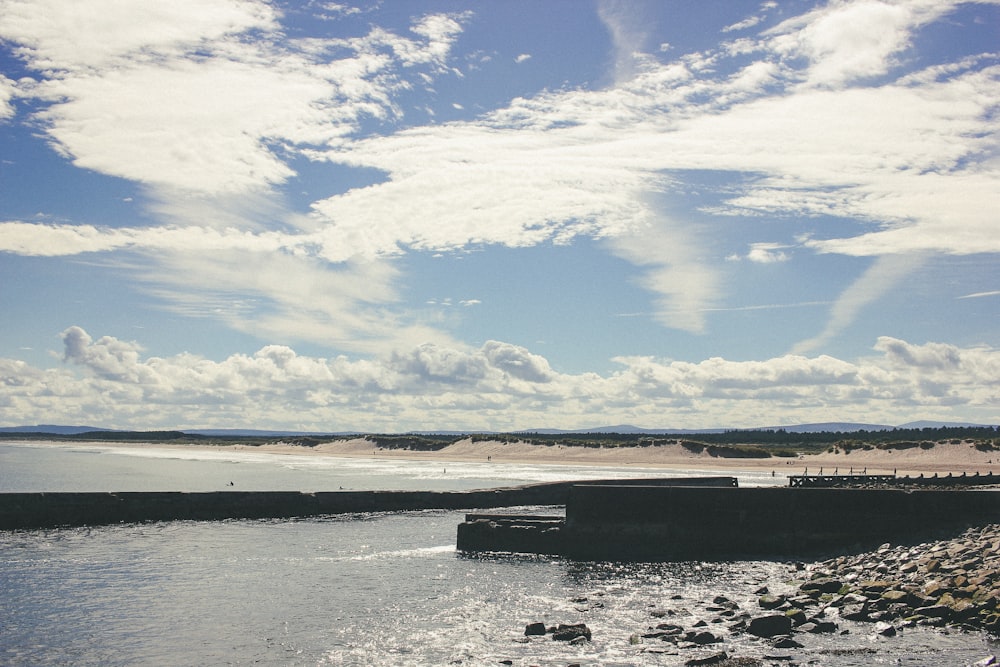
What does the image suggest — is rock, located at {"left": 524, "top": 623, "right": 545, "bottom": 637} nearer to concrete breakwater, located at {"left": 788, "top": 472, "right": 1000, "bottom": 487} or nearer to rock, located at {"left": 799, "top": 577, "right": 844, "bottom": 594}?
rock, located at {"left": 799, "top": 577, "right": 844, "bottom": 594}

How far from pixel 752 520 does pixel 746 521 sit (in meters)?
0.25

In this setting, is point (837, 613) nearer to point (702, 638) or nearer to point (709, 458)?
point (702, 638)

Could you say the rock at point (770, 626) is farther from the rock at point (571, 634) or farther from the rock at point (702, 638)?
the rock at point (571, 634)

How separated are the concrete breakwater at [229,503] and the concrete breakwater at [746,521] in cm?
1003

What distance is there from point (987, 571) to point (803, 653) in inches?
319

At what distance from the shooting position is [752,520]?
34531 mm

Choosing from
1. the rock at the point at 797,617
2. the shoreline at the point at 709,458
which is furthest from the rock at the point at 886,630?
the shoreline at the point at 709,458

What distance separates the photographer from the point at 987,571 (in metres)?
24.6

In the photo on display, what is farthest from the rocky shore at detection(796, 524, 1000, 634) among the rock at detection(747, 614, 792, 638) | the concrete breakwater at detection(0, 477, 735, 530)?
the concrete breakwater at detection(0, 477, 735, 530)

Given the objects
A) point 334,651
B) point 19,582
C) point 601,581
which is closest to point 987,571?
point 601,581

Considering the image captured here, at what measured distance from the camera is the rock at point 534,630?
2267 cm

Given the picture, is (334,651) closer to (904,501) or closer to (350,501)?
(904,501)

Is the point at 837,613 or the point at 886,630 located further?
the point at 837,613

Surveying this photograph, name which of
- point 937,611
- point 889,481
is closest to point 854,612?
point 937,611
